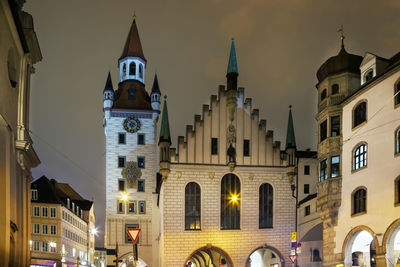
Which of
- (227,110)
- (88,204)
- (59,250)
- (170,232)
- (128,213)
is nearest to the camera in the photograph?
(170,232)

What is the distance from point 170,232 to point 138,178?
2070 cm

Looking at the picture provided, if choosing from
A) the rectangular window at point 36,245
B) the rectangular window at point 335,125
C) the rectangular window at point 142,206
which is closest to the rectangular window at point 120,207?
the rectangular window at point 142,206

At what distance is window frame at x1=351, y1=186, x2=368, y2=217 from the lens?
29.4 meters

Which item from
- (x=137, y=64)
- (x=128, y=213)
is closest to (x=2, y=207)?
(x=128, y=213)

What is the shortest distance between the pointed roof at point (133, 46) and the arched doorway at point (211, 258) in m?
28.6

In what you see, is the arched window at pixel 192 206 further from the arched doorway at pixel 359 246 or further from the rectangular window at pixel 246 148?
the arched doorway at pixel 359 246

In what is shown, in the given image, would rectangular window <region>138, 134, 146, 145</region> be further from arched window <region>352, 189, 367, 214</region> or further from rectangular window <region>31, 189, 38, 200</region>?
arched window <region>352, 189, 367, 214</region>

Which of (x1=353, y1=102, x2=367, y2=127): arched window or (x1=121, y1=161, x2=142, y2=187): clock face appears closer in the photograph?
(x1=353, y1=102, x2=367, y2=127): arched window

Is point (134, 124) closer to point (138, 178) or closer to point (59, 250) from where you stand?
point (138, 178)

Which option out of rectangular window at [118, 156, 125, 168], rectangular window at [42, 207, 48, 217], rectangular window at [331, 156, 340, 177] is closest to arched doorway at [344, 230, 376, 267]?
rectangular window at [331, 156, 340, 177]

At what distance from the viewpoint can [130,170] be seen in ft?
202

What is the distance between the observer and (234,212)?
43250mm

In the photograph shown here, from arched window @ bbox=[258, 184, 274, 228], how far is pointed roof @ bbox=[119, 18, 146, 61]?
32054 mm

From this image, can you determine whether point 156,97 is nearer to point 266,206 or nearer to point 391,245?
point 266,206
